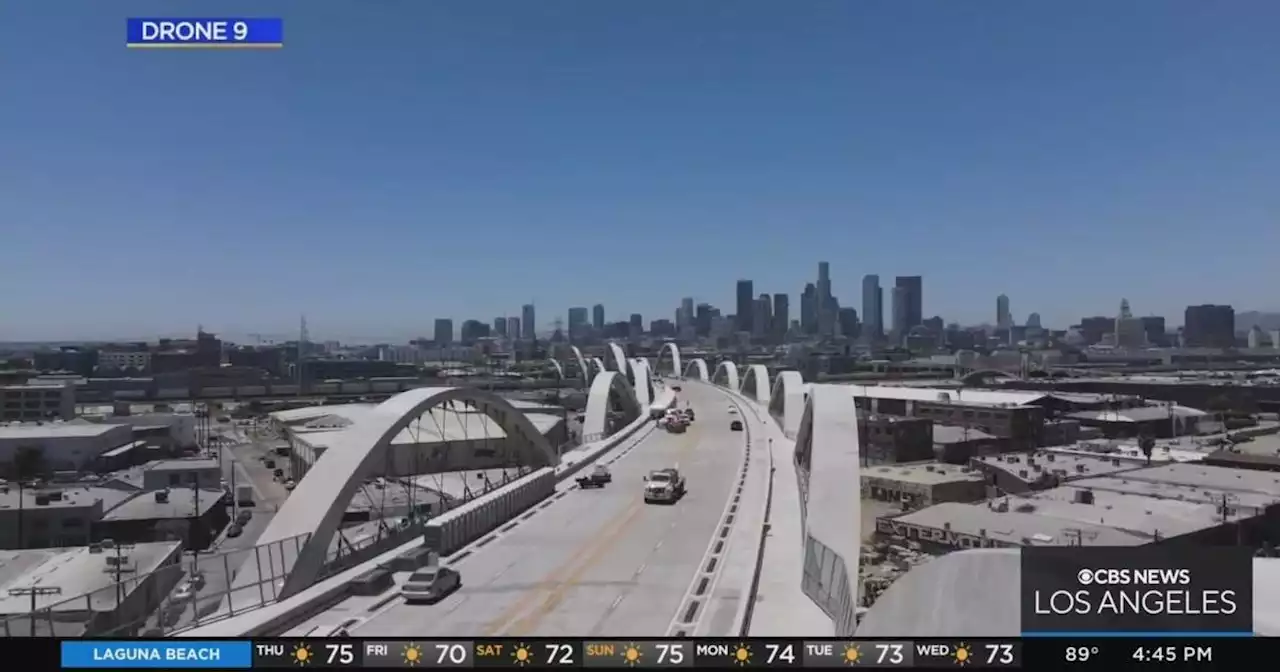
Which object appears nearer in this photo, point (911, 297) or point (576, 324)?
point (911, 297)

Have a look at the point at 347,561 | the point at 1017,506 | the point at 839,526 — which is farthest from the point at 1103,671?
the point at 1017,506

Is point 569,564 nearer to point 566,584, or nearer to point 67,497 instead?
point 566,584

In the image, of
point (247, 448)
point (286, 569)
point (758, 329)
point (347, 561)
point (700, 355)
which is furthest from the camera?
point (700, 355)

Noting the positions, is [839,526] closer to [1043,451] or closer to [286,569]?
[286,569]

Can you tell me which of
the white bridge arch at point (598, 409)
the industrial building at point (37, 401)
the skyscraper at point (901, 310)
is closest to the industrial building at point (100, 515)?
the white bridge arch at point (598, 409)

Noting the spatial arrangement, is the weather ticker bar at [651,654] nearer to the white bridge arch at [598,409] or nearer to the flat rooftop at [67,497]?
the flat rooftop at [67,497]

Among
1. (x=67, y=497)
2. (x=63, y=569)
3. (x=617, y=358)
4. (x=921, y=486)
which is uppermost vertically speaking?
(x=617, y=358)

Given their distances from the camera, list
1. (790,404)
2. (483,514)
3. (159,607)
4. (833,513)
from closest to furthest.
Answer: (159,607), (833,513), (483,514), (790,404)
